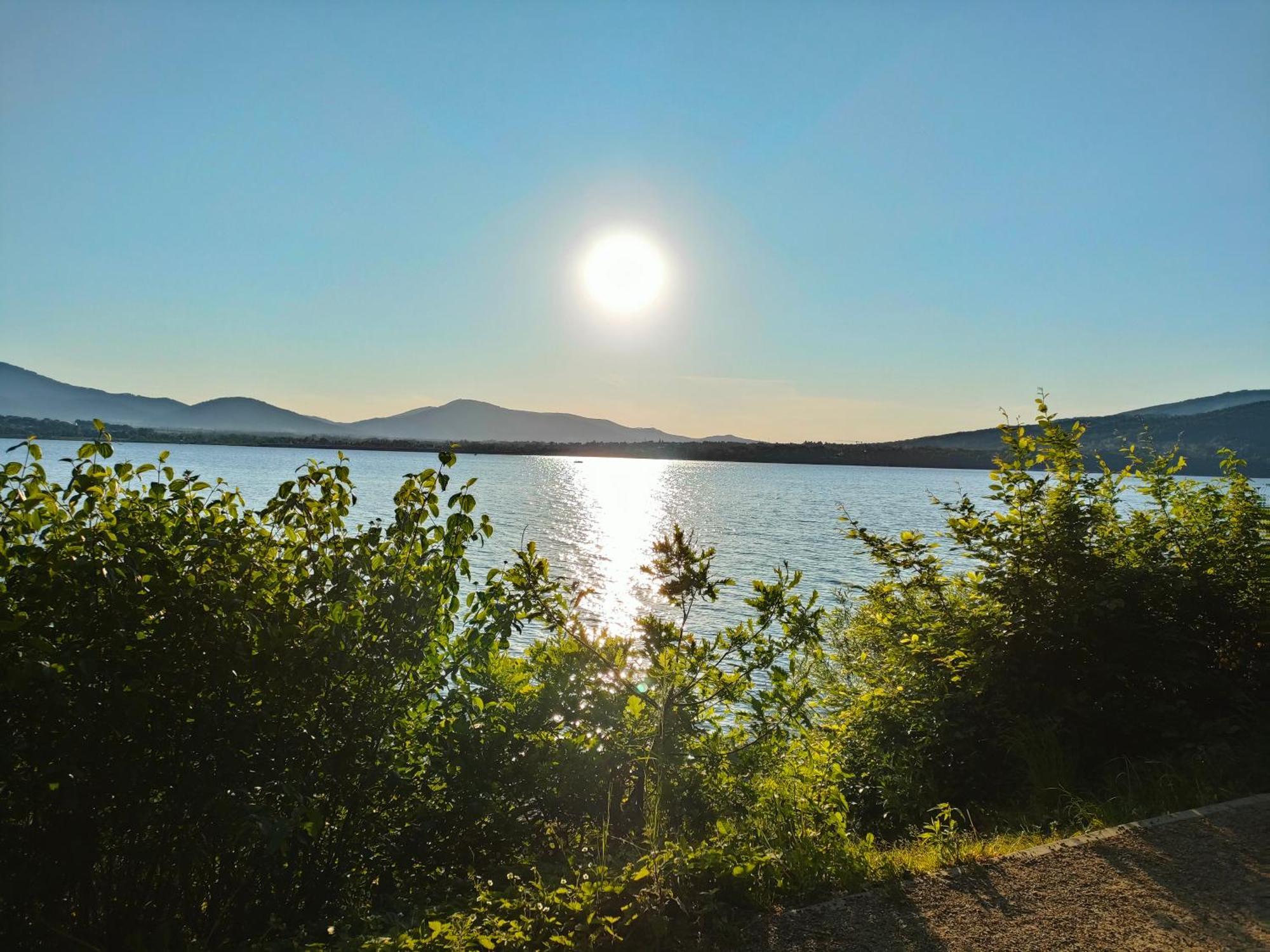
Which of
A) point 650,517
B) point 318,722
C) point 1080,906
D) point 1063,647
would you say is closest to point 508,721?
point 318,722

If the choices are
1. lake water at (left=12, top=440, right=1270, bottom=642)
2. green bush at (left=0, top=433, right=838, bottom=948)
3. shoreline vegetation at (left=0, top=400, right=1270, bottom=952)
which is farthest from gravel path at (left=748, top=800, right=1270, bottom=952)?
lake water at (left=12, top=440, right=1270, bottom=642)

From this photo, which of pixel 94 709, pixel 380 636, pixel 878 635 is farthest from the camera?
pixel 878 635

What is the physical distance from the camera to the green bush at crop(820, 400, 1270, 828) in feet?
19.3

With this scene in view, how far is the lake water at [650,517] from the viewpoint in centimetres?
2698

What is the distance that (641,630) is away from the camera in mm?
4918

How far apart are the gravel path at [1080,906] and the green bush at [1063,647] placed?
1248mm

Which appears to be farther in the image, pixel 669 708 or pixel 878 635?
pixel 878 635

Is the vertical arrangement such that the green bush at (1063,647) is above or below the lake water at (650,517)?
above

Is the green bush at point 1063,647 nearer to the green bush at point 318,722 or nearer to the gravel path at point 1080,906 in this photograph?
the gravel path at point 1080,906

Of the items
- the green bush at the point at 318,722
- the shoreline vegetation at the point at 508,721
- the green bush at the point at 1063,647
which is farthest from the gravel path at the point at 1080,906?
the green bush at the point at 1063,647

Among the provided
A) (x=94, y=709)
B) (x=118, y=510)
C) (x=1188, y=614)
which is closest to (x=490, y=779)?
(x=94, y=709)

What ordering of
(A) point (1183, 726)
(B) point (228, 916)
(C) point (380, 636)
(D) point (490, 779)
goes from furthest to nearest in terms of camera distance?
1. (A) point (1183, 726)
2. (D) point (490, 779)
3. (C) point (380, 636)
4. (B) point (228, 916)

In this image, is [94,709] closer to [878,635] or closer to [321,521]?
[321,521]

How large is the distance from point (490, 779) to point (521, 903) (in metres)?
0.94
